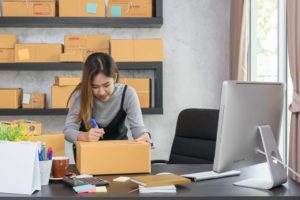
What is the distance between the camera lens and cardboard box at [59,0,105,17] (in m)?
4.06

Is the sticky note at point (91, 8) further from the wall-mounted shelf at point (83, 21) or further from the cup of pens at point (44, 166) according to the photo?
the cup of pens at point (44, 166)

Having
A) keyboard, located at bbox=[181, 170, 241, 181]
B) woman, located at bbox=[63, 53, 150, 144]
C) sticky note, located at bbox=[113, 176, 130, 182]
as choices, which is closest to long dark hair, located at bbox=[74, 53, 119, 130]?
woman, located at bbox=[63, 53, 150, 144]

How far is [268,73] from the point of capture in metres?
3.72

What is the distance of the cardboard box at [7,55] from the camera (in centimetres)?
403

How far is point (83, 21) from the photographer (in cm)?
405

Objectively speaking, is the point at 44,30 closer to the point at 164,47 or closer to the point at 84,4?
the point at 84,4

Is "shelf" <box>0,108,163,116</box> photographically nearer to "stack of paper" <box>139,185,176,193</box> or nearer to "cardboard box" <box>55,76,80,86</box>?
"cardboard box" <box>55,76,80,86</box>

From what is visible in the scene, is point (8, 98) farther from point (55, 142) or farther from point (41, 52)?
point (55, 142)

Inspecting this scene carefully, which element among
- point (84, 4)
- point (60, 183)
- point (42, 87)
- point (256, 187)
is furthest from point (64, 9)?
point (256, 187)

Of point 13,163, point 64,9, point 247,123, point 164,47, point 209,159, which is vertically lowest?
point 209,159

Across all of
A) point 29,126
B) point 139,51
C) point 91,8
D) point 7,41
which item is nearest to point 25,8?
point 7,41

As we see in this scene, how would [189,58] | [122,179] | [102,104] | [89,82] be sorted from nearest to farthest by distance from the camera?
[122,179]
[89,82]
[102,104]
[189,58]

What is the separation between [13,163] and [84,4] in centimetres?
258

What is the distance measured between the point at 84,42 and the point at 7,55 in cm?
69
